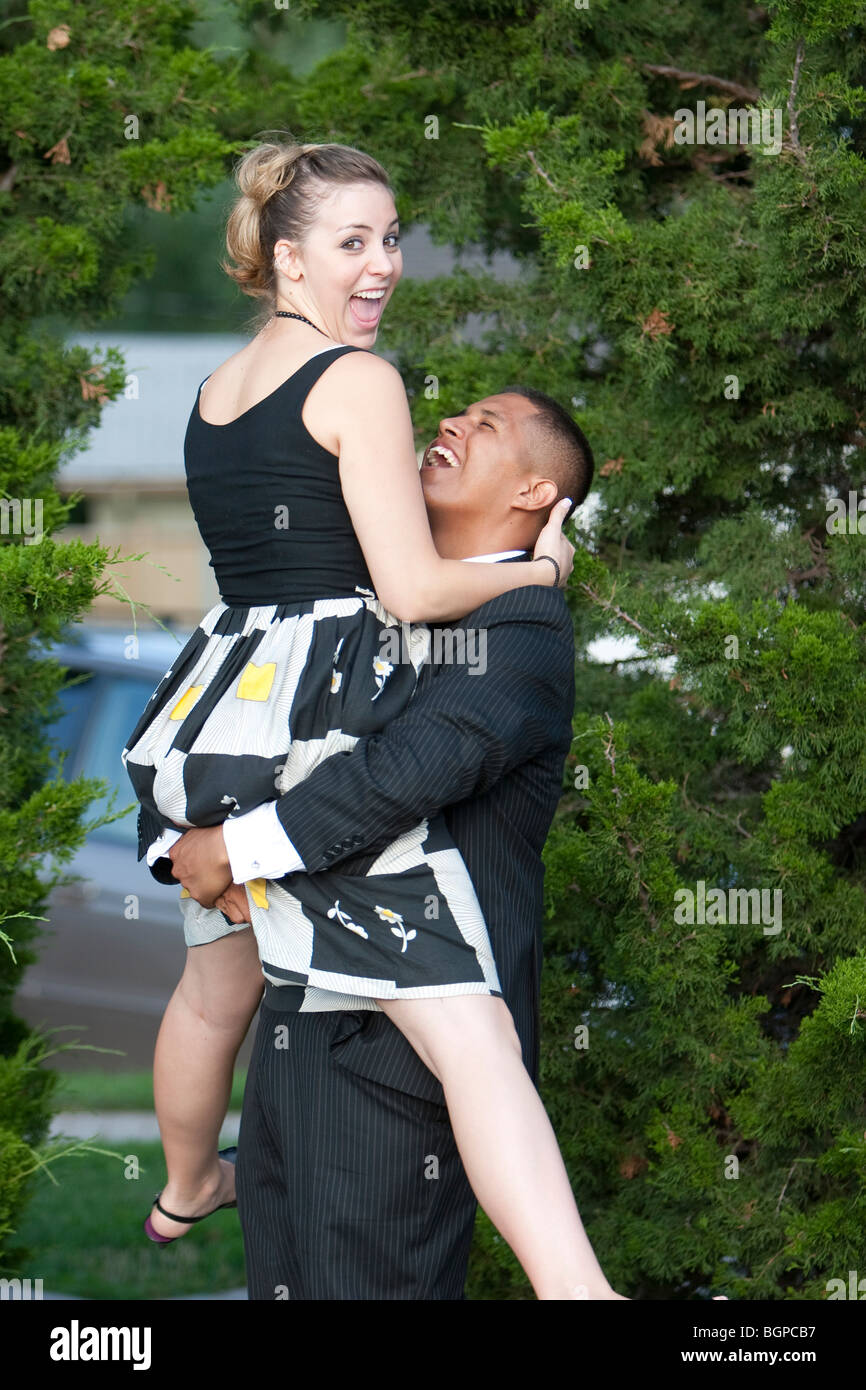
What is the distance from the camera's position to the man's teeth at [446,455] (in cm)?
257

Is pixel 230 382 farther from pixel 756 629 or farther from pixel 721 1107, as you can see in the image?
pixel 721 1107

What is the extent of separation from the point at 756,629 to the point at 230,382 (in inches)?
45.8

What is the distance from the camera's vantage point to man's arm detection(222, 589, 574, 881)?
220 centimetres

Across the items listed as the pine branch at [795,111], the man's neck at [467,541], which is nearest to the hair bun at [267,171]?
the man's neck at [467,541]

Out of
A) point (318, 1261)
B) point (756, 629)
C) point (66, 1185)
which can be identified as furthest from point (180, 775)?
point (66, 1185)

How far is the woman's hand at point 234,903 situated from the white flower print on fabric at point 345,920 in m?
0.18

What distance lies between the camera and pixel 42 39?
3.63 meters

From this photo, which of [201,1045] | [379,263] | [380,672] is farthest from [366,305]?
[201,1045]

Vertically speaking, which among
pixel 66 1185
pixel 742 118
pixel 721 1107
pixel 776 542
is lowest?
pixel 66 1185

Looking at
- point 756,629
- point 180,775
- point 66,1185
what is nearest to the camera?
point 180,775

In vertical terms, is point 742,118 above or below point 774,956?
above

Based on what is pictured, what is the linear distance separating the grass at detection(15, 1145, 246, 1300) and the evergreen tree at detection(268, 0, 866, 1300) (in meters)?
1.43

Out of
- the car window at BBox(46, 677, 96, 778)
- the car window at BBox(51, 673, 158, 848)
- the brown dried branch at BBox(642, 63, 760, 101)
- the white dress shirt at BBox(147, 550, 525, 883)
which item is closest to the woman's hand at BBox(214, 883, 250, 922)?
the white dress shirt at BBox(147, 550, 525, 883)

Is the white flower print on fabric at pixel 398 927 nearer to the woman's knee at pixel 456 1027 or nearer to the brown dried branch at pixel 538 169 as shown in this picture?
the woman's knee at pixel 456 1027
